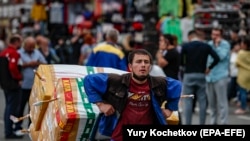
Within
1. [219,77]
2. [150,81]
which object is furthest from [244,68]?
[150,81]

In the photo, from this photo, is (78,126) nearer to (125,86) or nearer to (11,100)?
(125,86)

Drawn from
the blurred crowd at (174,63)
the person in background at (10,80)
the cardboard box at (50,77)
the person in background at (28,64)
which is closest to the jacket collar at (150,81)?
the cardboard box at (50,77)

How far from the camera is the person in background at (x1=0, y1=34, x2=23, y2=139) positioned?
627 inches

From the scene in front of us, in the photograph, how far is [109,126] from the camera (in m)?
9.84

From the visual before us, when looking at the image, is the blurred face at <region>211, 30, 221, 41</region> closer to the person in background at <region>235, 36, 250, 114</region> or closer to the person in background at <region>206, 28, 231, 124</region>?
the person in background at <region>206, 28, 231, 124</region>

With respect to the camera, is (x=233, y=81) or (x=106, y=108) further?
(x=233, y=81)

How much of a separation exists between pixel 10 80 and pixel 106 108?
6584 mm

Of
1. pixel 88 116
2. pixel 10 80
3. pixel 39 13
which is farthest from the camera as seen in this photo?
pixel 39 13

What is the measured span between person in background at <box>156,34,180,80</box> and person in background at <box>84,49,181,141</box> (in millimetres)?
6010

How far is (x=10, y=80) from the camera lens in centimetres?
1595

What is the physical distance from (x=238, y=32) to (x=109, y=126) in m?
16.1

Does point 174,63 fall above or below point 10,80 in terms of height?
above

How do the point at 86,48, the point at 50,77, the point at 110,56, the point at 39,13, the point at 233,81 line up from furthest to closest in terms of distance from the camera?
the point at 39,13 < the point at 86,48 < the point at 233,81 < the point at 110,56 < the point at 50,77

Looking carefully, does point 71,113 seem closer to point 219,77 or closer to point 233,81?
point 219,77
